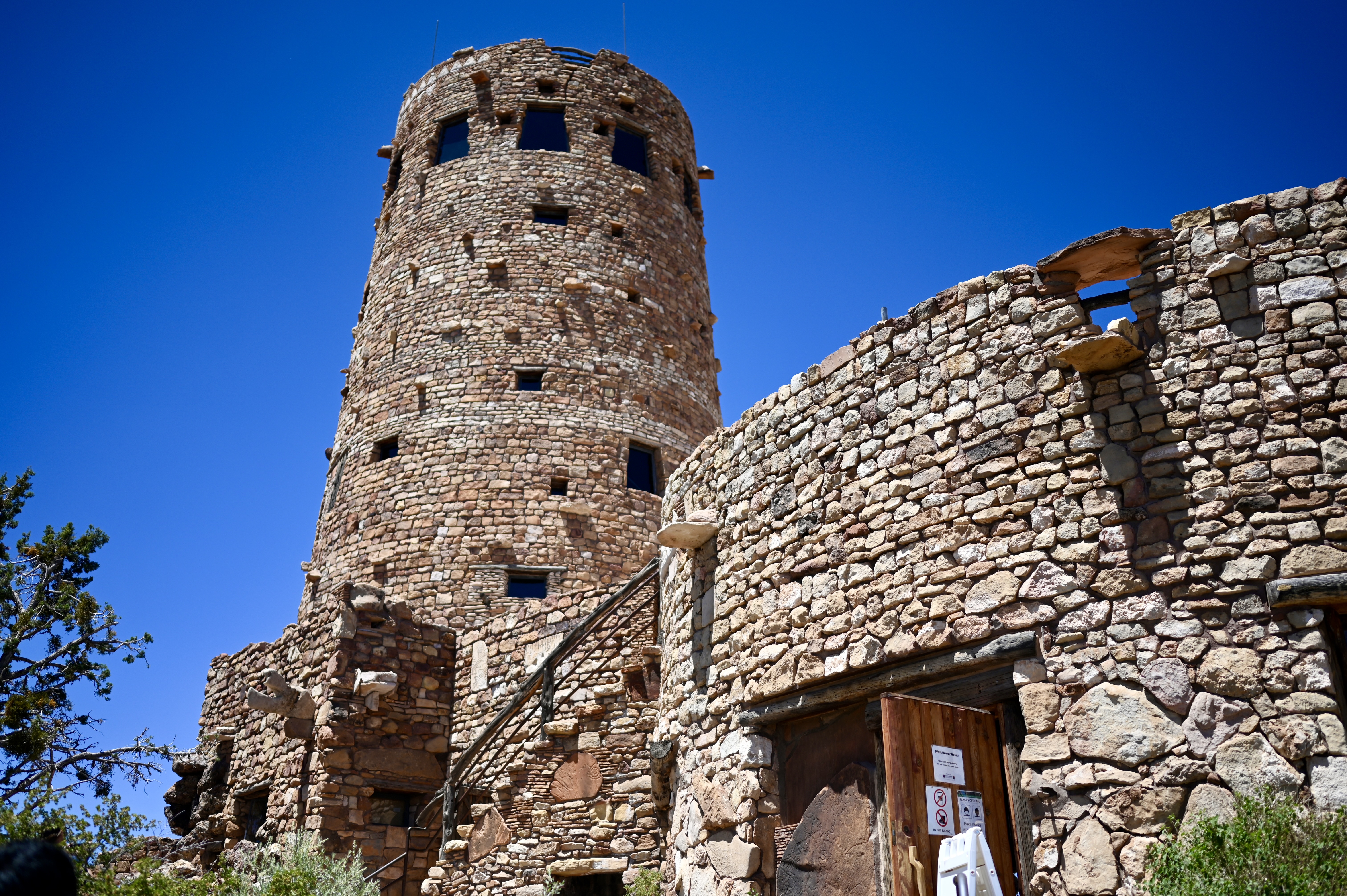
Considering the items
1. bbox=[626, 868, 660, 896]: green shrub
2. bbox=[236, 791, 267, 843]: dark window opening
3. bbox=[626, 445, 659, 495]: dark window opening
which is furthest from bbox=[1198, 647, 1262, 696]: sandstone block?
bbox=[626, 445, 659, 495]: dark window opening

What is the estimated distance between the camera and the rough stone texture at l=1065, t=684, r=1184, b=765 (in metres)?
5.92

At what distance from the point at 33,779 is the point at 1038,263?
16.4 m

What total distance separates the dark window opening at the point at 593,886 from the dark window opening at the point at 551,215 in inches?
452

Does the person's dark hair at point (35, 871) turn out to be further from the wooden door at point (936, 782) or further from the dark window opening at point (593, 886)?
the dark window opening at point (593, 886)

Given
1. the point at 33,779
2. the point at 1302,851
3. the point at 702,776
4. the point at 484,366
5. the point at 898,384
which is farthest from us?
the point at 484,366

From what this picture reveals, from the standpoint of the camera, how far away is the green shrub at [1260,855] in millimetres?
4938

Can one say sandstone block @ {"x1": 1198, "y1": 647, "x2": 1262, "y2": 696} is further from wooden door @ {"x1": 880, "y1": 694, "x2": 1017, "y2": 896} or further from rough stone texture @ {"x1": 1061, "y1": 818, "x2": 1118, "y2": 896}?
wooden door @ {"x1": 880, "y1": 694, "x2": 1017, "y2": 896}

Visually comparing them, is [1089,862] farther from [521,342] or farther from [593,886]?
[521,342]

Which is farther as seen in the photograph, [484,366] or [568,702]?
[484,366]

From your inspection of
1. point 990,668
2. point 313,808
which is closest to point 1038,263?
point 990,668

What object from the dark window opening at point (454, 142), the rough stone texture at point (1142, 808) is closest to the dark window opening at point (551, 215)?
the dark window opening at point (454, 142)

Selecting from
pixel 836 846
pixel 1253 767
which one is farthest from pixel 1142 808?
pixel 836 846

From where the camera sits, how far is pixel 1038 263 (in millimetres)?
7184

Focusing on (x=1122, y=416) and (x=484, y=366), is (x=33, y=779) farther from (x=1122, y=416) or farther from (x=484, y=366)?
(x=1122, y=416)
